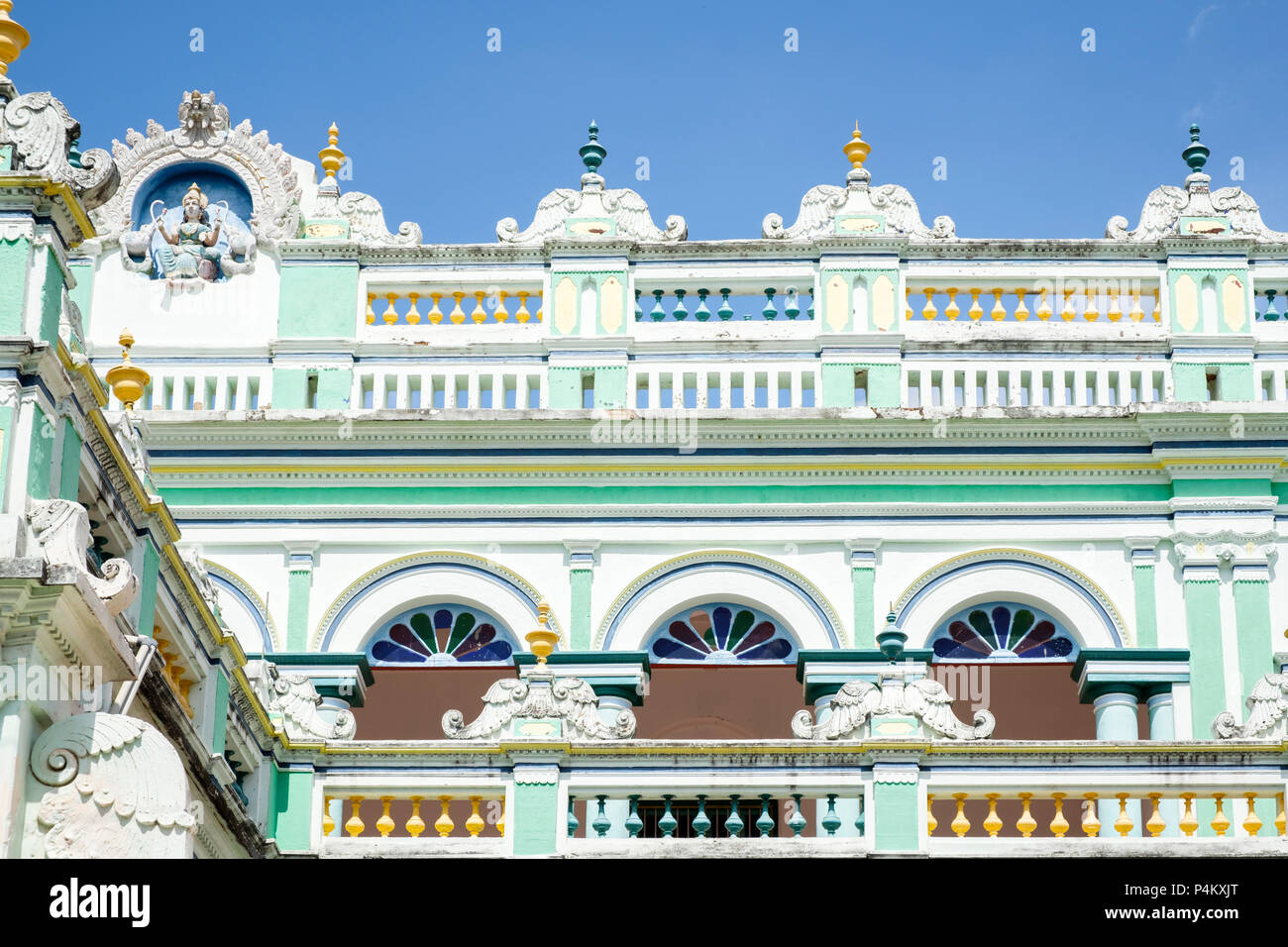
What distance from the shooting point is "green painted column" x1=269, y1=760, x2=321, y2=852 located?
21.0m

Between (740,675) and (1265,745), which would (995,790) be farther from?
(740,675)

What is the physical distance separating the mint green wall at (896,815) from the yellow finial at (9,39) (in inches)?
329

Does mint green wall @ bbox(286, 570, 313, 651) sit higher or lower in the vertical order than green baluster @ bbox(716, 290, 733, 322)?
lower

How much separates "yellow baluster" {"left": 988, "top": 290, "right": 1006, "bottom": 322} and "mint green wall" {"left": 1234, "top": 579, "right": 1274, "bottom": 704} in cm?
360

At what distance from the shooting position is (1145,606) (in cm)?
2539

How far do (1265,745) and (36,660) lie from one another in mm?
9818

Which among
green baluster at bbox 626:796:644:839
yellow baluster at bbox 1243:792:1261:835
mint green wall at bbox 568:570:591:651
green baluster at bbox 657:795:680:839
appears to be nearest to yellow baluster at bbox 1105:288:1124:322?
mint green wall at bbox 568:570:591:651

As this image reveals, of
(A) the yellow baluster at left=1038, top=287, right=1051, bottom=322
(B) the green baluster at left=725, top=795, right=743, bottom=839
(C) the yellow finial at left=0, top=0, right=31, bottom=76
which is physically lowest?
(B) the green baluster at left=725, top=795, right=743, bottom=839

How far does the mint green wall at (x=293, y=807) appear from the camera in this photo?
20984 mm

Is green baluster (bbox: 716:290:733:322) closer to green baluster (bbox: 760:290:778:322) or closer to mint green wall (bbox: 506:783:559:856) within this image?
green baluster (bbox: 760:290:778:322)

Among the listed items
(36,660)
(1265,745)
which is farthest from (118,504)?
(1265,745)

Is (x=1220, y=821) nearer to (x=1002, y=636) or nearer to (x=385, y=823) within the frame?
(x=1002, y=636)

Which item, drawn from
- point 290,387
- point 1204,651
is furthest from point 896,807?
point 290,387
